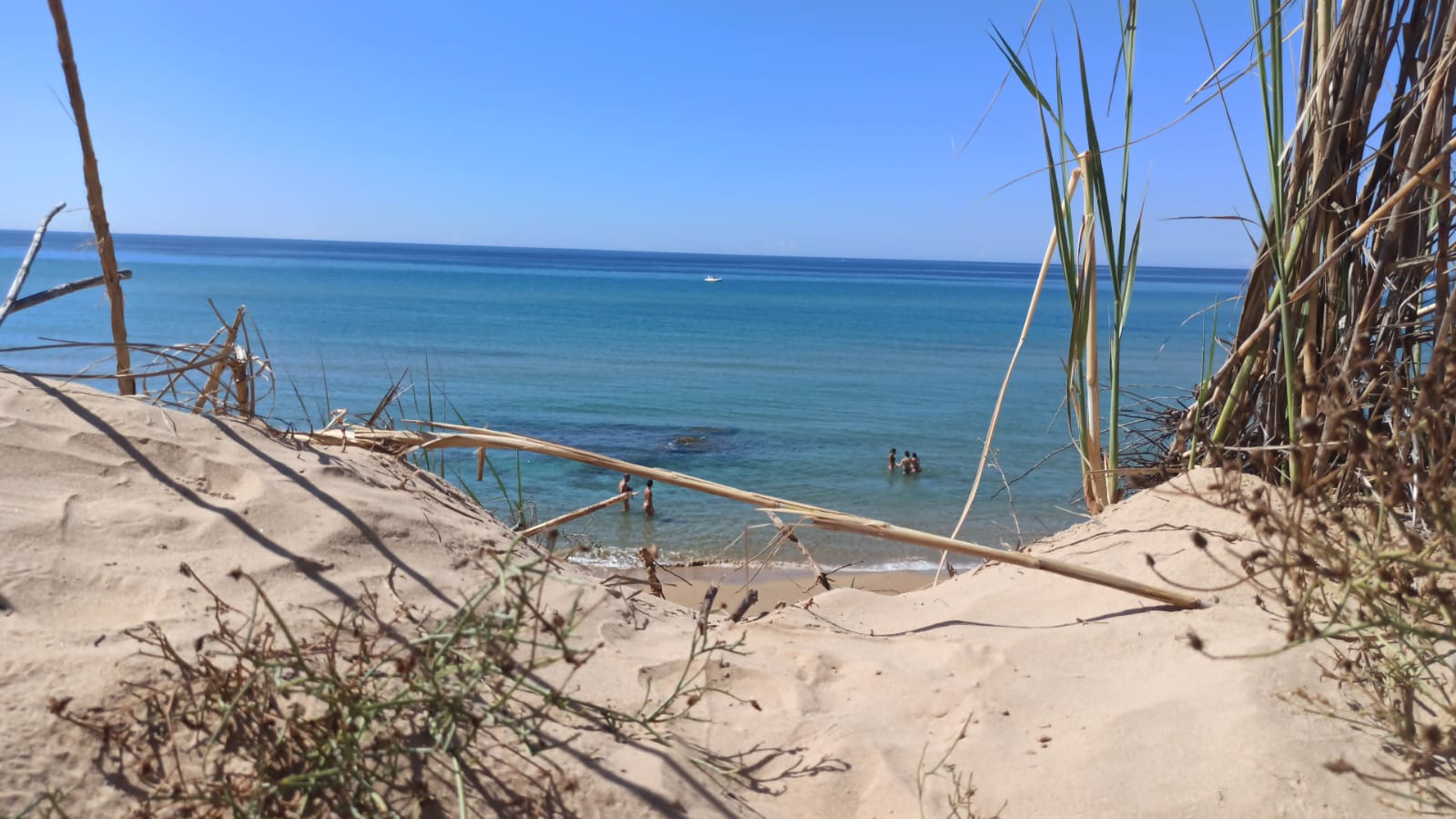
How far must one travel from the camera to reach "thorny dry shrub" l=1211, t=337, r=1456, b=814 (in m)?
1.35

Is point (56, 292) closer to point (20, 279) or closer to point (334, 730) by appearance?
point (20, 279)

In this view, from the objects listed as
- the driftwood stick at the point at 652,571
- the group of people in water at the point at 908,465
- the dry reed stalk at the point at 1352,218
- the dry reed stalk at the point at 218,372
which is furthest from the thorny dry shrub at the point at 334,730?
the group of people in water at the point at 908,465

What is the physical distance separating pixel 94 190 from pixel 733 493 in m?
2.26

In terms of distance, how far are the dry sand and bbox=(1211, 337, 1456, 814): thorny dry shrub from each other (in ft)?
0.28

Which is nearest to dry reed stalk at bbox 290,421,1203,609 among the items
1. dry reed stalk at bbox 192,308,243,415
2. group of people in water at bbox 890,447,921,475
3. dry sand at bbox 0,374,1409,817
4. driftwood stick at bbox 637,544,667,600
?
dry sand at bbox 0,374,1409,817

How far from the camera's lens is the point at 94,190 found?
9.62 ft

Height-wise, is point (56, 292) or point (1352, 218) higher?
point (1352, 218)

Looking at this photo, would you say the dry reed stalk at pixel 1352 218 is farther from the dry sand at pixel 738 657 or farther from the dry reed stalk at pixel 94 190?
the dry reed stalk at pixel 94 190

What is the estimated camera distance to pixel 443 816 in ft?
4.89

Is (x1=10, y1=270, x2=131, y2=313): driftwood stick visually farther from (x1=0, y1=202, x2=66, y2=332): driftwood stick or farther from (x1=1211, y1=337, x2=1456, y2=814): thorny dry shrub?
(x1=1211, y1=337, x2=1456, y2=814): thorny dry shrub

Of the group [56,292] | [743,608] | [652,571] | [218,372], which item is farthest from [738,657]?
[56,292]

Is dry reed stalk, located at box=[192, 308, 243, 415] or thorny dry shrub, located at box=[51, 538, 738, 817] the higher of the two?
dry reed stalk, located at box=[192, 308, 243, 415]

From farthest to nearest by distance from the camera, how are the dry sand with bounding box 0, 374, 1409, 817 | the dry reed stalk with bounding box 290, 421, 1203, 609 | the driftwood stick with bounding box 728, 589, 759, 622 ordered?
the driftwood stick with bounding box 728, 589, 759, 622 → the dry reed stalk with bounding box 290, 421, 1203, 609 → the dry sand with bounding box 0, 374, 1409, 817

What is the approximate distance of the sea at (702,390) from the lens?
7391 mm
